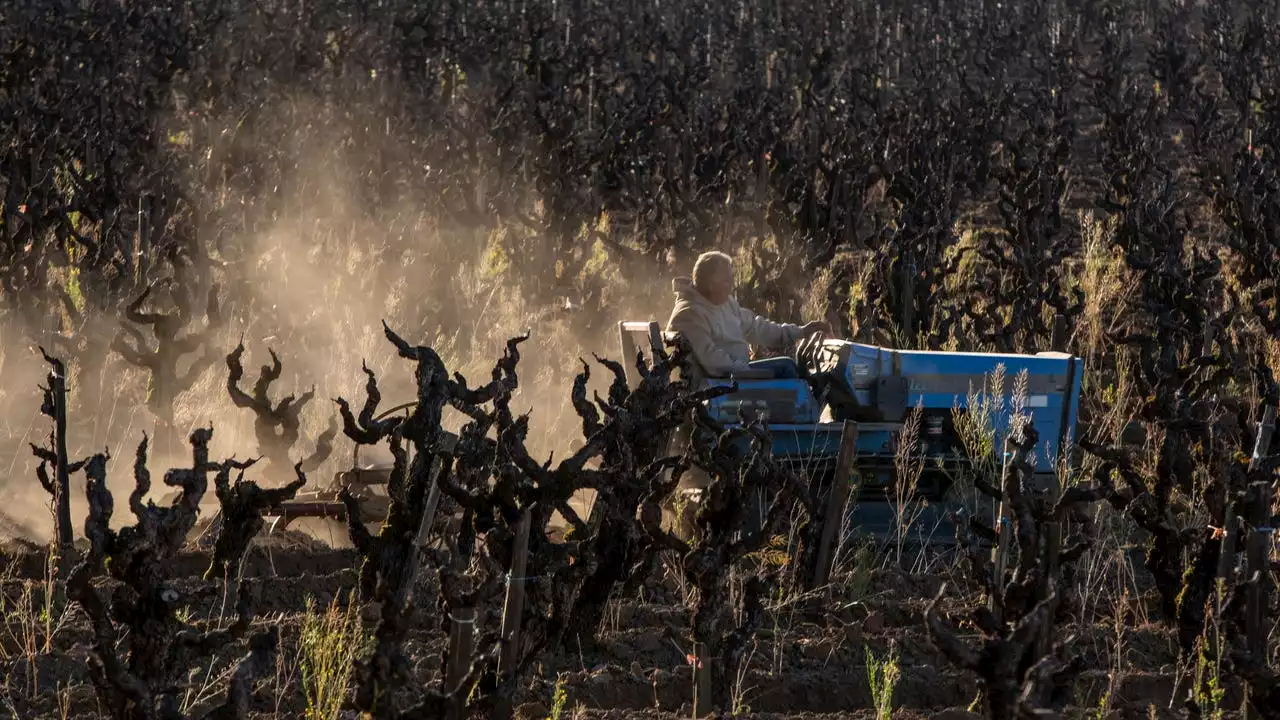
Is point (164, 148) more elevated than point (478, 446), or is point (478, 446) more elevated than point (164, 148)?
point (164, 148)

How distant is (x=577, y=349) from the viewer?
14812mm

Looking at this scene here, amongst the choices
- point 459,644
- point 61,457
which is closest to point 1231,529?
point 459,644

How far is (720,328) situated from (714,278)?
0.97 feet

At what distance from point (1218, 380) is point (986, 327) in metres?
3.54

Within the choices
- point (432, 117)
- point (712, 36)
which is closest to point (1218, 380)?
point (432, 117)

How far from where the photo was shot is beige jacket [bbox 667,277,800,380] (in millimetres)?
9586

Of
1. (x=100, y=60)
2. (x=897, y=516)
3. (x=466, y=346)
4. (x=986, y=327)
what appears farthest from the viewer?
(x=100, y=60)

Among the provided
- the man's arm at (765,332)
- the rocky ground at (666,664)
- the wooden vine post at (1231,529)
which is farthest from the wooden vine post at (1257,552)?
the man's arm at (765,332)

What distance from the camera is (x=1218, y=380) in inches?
386

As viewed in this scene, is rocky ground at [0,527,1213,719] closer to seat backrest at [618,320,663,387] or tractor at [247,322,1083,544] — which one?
tractor at [247,322,1083,544]

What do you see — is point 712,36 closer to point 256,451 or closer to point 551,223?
point 551,223

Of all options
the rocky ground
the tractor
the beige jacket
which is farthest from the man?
the rocky ground

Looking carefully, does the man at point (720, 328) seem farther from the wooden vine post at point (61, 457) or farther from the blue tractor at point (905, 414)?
the wooden vine post at point (61, 457)

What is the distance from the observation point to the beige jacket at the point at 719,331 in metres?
9.59
